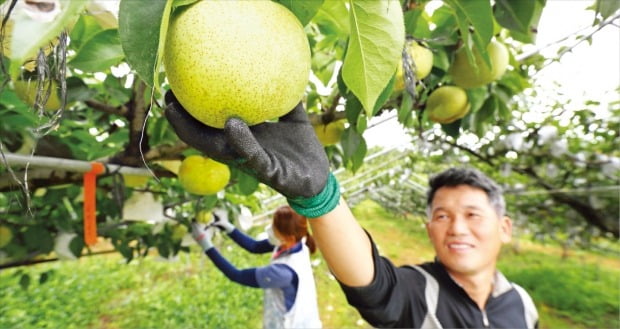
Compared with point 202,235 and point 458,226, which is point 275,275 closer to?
point 202,235

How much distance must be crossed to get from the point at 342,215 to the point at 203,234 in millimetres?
1995

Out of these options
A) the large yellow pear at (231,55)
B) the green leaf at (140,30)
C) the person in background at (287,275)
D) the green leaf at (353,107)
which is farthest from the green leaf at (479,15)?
the person in background at (287,275)

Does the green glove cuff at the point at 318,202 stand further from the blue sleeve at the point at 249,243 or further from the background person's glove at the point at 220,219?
the blue sleeve at the point at 249,243

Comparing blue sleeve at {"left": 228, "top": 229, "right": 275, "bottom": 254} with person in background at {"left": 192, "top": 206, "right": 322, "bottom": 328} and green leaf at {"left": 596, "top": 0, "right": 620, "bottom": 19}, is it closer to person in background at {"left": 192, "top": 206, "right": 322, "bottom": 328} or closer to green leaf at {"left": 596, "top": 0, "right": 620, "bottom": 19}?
person in background at {"left": 192, "top": 206, "right": 322, "bottom": 328}

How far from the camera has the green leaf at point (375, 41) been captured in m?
0.45

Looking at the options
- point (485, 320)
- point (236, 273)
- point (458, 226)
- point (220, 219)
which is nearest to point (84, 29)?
point (458, 226)

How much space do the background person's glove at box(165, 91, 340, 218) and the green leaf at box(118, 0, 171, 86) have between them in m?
0.11

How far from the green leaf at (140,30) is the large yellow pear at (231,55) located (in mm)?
41

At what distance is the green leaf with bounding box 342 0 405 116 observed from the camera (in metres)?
0.45

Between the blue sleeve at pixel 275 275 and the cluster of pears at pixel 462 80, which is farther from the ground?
the cluster of pears at pixel 462 80

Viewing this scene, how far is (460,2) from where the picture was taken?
69 centimetres

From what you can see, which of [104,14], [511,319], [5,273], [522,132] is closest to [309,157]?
[104,14]

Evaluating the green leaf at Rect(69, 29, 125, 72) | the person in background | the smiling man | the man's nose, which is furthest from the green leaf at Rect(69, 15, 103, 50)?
the person in background

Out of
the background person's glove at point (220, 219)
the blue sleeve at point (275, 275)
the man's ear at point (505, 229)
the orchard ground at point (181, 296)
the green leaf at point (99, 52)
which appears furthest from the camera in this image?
the orchard ground at point (181, 296)
